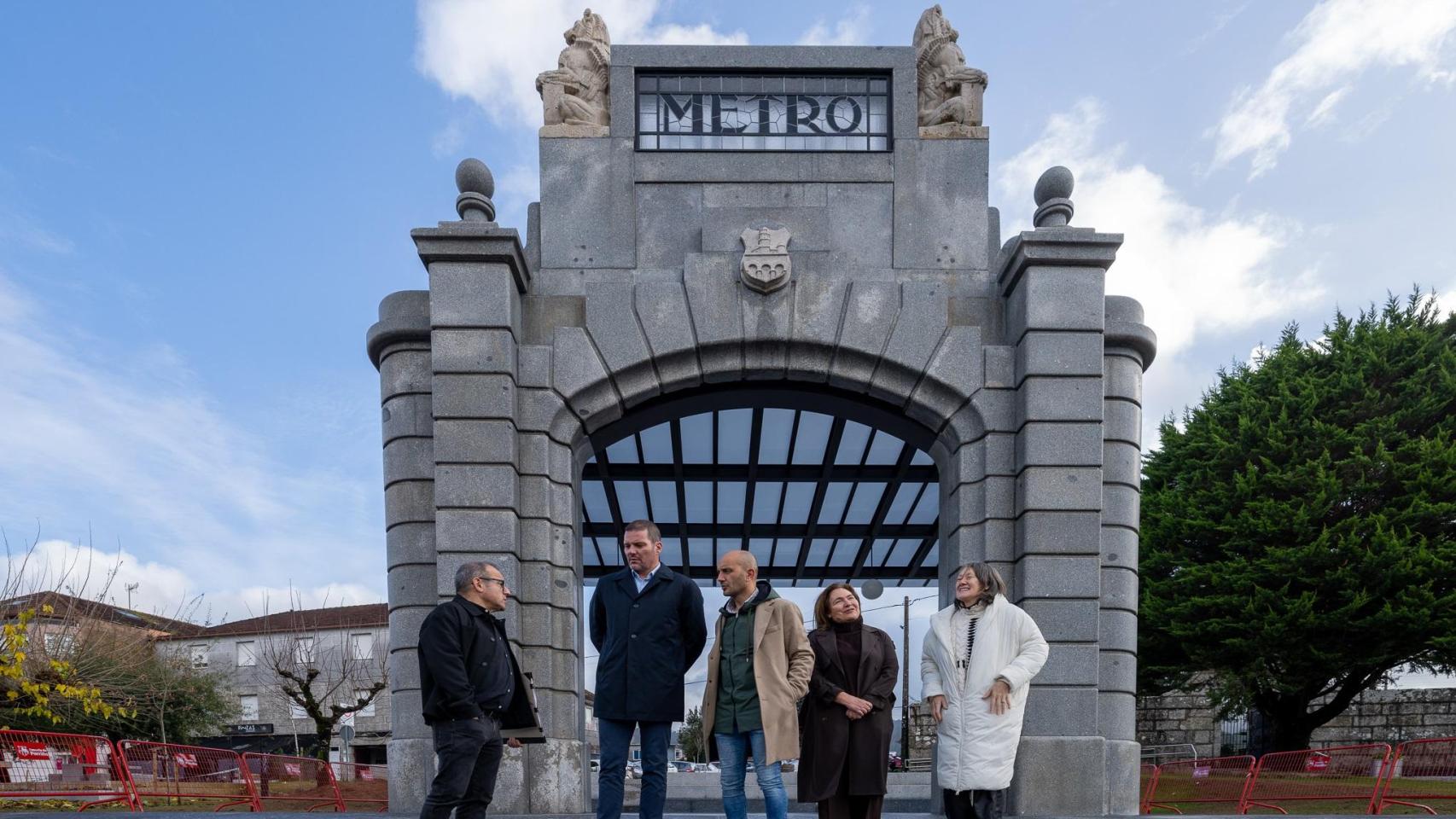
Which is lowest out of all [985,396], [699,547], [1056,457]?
[699,547]

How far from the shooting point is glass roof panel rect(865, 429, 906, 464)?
11.6m

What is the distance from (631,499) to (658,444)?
261 centimetres

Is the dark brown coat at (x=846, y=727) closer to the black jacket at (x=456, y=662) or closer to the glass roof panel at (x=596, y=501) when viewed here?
the black jacket at (x=456, y=662)

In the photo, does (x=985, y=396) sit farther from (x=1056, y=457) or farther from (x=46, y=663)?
(x=46, y=663)

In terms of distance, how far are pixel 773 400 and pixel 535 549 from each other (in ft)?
8.49

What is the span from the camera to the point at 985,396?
8.47 m

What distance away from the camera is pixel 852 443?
39.3 ft

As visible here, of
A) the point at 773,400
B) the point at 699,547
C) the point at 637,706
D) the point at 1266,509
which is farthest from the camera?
the point at 1266,509

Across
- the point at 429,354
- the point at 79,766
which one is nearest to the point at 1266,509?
the point at 429,354

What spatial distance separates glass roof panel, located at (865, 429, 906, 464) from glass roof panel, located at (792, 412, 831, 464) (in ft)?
1.93

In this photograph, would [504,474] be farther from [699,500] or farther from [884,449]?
[699,500]

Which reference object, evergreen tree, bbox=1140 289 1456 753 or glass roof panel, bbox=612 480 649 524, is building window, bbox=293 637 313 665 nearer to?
glass roof panel, bbox=612 480 649 524

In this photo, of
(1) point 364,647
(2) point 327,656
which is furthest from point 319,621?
(2) point 327,656

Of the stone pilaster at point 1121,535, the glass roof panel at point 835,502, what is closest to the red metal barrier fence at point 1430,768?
the stone pilaster at point 1121,535
